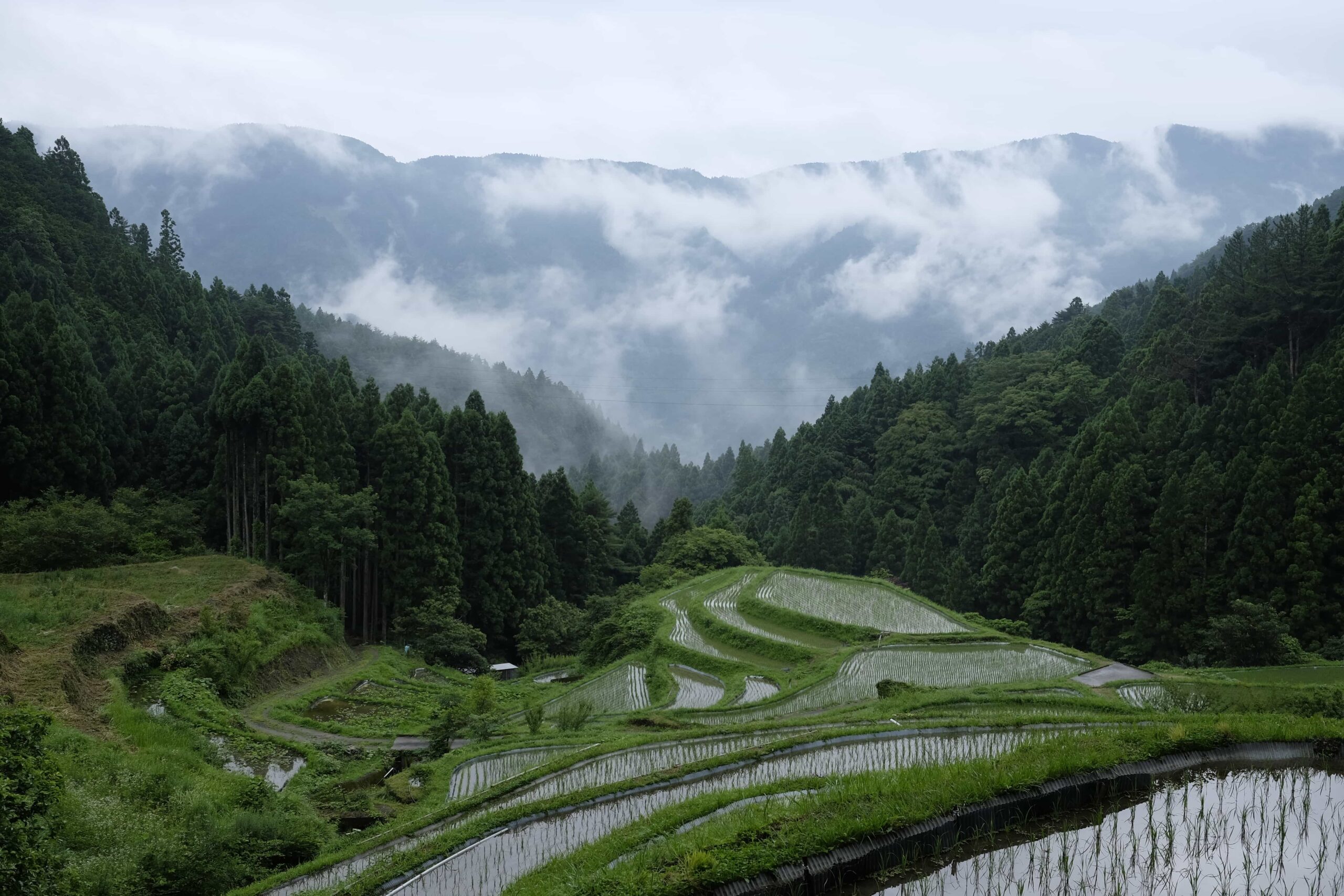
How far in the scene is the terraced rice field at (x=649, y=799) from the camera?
1015 centimetres

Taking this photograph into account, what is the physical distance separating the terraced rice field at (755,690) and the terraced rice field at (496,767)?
22.7 feet

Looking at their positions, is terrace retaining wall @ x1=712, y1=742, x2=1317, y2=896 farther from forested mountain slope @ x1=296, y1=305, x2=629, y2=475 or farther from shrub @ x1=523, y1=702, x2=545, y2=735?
forested mountain slope @ x1=296, y1=305, x2=629, y2=475

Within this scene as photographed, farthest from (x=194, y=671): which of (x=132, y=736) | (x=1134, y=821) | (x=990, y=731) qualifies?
(x=1134, y=821)

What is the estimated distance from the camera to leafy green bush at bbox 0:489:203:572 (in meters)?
26.2

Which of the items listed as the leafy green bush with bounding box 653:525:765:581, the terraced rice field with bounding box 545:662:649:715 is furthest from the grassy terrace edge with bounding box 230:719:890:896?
the leafy green bush with bounding box 653:525:765:581

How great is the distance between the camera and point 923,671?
83.6 ft

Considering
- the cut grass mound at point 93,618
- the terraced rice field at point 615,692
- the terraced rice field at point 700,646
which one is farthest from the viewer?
the terraced rice field at point 700,646

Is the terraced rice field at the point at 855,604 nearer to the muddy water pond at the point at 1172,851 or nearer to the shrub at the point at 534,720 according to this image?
the shrub at the point at 534,720

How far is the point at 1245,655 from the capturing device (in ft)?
90.1

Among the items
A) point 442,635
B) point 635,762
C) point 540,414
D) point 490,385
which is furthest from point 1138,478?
point 540,414

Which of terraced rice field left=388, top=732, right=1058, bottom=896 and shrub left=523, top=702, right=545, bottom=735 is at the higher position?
terraced rice field left=388, top=732, right=1058, bottom=896

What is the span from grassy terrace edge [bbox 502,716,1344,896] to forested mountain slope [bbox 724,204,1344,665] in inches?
730

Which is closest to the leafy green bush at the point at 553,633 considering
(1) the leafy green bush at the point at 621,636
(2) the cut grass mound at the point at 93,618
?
(1) the leafy green bush at the point at 621,636

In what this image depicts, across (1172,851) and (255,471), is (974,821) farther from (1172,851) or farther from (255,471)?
(255,471)
